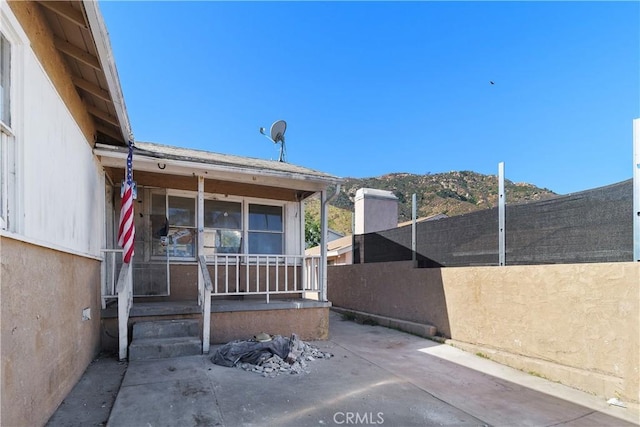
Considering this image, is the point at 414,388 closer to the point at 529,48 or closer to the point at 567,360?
the point at 567,360

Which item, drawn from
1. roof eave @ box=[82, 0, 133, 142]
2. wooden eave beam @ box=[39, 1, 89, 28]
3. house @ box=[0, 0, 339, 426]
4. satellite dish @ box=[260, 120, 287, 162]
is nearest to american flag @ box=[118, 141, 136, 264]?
house @ box=[0, 0, 339, 426]

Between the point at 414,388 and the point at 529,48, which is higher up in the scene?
the point at 529,48

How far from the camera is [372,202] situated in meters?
12.0

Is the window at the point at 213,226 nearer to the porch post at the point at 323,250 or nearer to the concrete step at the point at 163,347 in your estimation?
the porch post at the point at 323,250

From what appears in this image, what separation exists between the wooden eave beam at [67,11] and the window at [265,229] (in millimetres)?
4822

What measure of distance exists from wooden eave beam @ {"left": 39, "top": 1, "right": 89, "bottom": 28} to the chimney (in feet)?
31.9

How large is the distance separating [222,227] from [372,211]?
6.27m

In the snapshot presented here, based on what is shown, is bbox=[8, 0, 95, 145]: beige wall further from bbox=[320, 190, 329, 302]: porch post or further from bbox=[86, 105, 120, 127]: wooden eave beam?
bbox=[320, 190, 329, 302]: porch post

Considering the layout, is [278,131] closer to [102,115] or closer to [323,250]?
[323,250]

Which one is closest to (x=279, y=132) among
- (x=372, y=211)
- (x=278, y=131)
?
(x=278, y=131)

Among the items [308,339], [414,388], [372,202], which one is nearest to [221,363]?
[308,339]

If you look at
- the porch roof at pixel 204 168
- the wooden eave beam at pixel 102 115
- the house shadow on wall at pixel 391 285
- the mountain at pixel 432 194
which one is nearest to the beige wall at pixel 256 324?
the house shadow on wall at pixel 391 285

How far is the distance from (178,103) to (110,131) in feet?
20.8

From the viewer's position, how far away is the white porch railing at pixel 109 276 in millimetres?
5176
